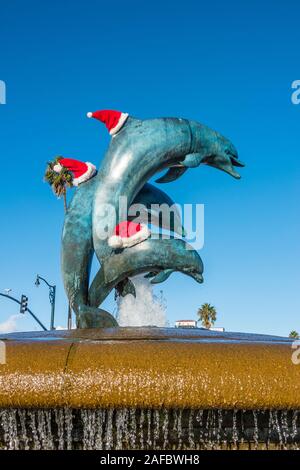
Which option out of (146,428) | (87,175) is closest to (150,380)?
(146,428)

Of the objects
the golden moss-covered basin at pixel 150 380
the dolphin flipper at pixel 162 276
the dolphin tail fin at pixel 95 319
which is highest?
the dolphin flipper at pixel 162 276

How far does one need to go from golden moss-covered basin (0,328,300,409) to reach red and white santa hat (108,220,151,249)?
345 cm

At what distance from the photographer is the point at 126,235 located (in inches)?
297

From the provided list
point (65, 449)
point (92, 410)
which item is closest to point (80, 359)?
point (92, 410)

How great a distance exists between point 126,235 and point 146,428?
3762 mm

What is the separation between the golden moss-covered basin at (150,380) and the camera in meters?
3.86

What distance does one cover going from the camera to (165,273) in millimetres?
Answer: 7984

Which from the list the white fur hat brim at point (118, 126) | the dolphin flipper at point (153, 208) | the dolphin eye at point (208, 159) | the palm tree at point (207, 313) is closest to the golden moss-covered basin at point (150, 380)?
the dolphin flipper at point (153, 208)

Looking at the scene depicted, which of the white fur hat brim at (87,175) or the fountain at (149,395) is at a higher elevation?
the white fur hat brim at (87,175)

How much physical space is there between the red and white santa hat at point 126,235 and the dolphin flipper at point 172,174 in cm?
174

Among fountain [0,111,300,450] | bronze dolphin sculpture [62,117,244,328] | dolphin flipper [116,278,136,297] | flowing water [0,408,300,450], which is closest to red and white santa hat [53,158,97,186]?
bronze dolphin sculpture [62,117,244,328]

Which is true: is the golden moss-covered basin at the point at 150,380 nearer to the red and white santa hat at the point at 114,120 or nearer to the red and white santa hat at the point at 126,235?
the red and white santa hat at the point at 126,235

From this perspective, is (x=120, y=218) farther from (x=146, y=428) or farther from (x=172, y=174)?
(x=146, y=428)
